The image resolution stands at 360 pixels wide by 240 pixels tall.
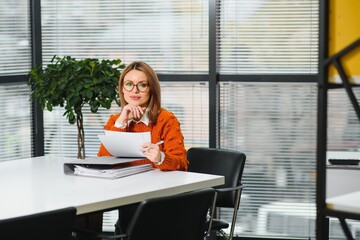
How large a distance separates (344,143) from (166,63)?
1.53m

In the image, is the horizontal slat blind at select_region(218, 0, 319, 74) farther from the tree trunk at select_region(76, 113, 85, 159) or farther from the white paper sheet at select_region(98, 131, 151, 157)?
the white paper sheet at select_region(98, 131, 151, 157)

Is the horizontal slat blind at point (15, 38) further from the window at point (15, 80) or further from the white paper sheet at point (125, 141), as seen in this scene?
the white paper sheet at point (125, 141)

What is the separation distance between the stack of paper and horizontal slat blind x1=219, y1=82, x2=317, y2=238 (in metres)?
1.73

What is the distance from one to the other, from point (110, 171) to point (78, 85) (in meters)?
1.42

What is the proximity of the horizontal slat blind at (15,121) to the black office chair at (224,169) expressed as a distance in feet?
5.70

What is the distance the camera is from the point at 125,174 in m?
4.39

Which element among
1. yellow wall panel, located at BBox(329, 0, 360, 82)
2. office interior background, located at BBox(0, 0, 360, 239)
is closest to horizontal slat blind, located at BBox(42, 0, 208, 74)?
office interior background, located at BBox(0, 0, 360, 239)

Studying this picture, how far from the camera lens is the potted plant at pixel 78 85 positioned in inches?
221

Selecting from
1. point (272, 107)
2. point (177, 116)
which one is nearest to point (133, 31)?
point (177, 116)

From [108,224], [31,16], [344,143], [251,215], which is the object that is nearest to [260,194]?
[251,215]

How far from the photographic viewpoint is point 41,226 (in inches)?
130

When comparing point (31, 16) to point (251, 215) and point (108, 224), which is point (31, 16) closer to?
point (108, 224)

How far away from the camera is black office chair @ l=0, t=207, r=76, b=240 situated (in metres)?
3.19

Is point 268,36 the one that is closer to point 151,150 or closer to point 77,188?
point 151,150
